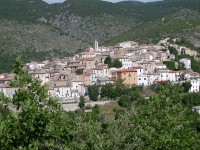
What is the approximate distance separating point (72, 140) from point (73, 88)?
140ft

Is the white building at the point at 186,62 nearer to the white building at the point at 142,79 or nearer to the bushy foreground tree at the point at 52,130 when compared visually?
the white building at the point at 142,79

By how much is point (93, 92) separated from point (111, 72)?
6846mm

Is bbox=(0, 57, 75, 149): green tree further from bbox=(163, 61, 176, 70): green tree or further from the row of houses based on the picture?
bbox=(163, 61, 176, 70): green tree

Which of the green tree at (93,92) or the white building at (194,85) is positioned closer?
the green tree at (93,92)

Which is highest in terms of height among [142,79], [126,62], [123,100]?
[126,62]

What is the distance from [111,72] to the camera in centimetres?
5259

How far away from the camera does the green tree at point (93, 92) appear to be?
46125mm

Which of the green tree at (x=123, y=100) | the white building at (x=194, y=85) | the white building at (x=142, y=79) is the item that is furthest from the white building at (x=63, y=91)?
the white building at (x=194, y=85)

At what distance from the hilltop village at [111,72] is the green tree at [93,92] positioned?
1.81m

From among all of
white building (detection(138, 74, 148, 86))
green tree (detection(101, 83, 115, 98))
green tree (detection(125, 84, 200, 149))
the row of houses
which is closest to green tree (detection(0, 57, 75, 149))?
green tree (detection(125, 84, 200, 149))

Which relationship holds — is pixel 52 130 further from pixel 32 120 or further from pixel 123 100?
pixel 123 100

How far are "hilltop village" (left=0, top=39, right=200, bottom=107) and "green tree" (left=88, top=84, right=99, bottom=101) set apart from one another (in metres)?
1.81

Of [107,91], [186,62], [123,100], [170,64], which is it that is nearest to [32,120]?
[123,100]

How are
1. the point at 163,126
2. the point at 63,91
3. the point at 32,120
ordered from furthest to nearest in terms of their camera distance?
the point at 63,91
the point at 163,126
the point at 32,120
